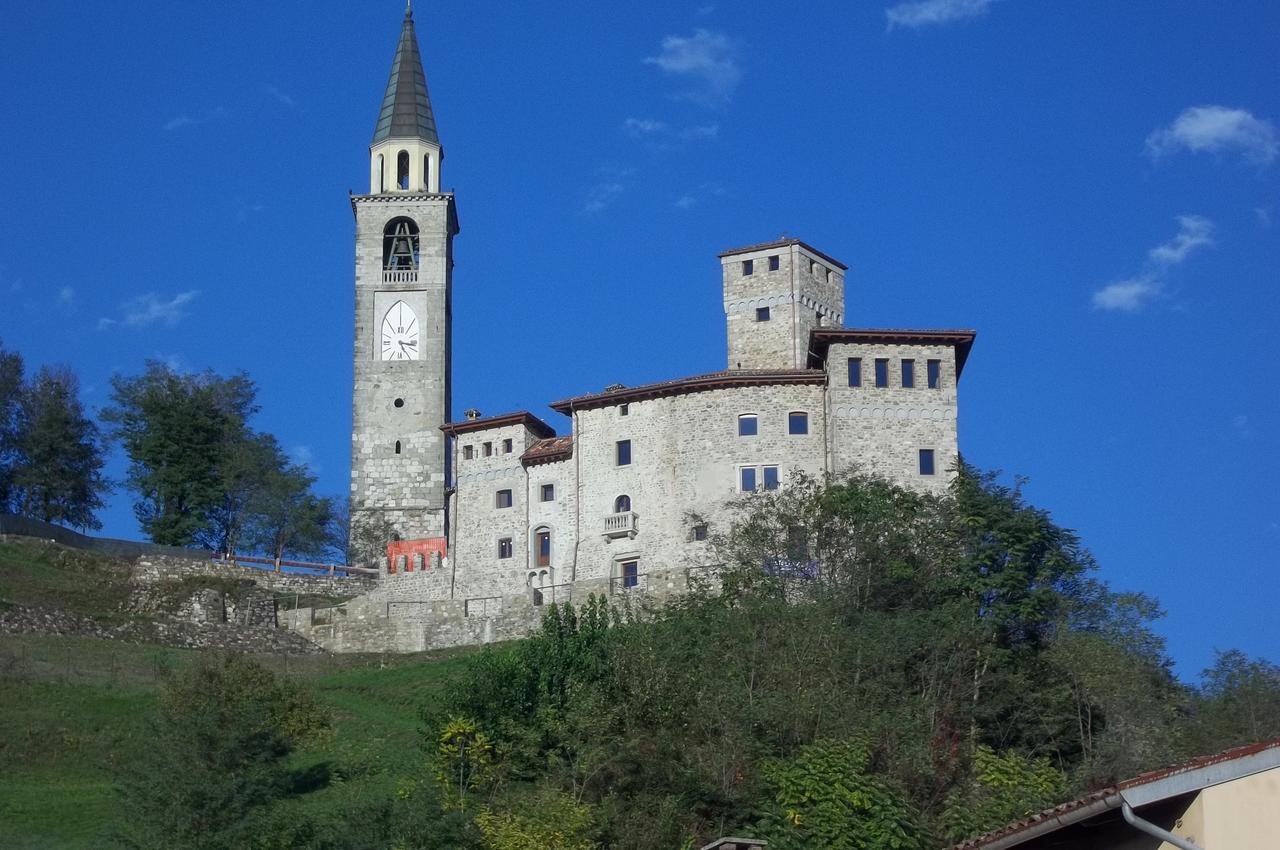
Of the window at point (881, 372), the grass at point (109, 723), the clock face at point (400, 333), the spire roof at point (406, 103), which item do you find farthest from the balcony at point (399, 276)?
the window at point (881, 372)

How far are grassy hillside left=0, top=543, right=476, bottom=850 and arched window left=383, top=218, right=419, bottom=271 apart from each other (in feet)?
63.1

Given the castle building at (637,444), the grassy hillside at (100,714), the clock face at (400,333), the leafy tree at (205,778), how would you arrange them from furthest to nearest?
1. the clock face at (400,333)
2. the castle building at (637,444)
3. the grassy hillside at (100,714)
4. the leafy tree at (205,778)

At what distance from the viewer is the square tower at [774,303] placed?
64.6 meters

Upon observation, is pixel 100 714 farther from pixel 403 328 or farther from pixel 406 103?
pixel 406 103

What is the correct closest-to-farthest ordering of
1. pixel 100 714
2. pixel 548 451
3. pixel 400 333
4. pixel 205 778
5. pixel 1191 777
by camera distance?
pixel 1191 777, pixel 205 778, pixel 100 714, pixel 548 451, pixel 400 333

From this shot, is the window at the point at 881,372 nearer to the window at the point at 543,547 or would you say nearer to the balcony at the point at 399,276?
the window at the point at 543,547

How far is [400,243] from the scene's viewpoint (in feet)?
253

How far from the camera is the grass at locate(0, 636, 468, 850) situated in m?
38.9

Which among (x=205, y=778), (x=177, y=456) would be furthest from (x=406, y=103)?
(x=205, y=778)

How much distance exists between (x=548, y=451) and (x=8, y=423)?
2415 centimetres

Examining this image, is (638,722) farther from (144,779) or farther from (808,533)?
(808,533)

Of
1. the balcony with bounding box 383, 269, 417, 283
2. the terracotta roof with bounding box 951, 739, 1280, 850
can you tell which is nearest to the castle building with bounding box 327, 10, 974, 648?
the balcony with bounding box 383, 269, 417, 283

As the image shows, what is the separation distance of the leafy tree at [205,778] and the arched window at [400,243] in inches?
1474

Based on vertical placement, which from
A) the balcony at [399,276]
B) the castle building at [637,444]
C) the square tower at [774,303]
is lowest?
the castle building at [637,444]
